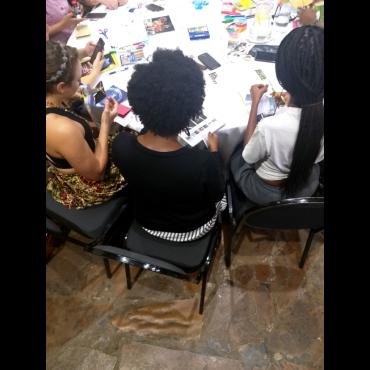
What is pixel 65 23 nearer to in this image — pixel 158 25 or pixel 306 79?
pixel 158 25

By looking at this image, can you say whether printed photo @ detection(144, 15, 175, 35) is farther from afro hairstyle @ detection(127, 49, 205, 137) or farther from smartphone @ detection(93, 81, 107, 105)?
afro hairstyle @ detection(127, 49, 205, 137)

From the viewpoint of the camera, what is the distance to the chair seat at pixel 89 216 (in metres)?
1.56

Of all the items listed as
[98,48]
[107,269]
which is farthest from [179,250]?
[98,48]

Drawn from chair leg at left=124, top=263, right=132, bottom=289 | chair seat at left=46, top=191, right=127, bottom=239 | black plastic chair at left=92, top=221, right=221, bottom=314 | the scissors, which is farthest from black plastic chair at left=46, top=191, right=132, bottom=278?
the scissors

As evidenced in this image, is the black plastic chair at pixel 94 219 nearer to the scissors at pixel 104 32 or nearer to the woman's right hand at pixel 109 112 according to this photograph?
the woman's right hand at pixel 109 112

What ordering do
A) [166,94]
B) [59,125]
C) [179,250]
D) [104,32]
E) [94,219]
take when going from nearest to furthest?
[166,94], [59,125], [179,250], [94,219], [104,32]

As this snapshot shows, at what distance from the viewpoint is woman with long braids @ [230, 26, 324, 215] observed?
1145 millimetres

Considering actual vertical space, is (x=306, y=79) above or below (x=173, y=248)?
above

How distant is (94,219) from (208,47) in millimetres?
1204

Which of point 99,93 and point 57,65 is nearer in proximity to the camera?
point 57,65

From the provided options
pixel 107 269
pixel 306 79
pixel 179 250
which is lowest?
pixel 107 269

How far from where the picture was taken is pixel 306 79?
1.15 meters

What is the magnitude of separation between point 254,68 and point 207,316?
57.3 inches
